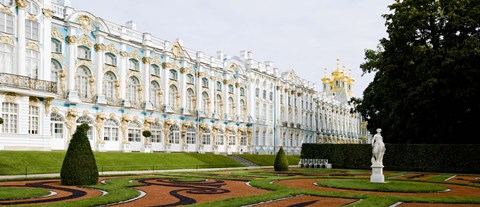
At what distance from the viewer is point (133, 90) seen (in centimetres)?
4844

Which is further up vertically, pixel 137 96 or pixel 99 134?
pixel 137 96

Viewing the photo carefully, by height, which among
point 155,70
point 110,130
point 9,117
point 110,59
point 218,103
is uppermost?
point 110,59

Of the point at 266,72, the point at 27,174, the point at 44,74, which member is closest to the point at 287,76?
the point at 266,72

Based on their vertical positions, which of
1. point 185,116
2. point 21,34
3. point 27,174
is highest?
point 21,34

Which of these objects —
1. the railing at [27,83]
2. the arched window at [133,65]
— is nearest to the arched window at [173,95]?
the arched window at [133,65]

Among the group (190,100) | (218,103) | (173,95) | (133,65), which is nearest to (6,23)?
(133,65)

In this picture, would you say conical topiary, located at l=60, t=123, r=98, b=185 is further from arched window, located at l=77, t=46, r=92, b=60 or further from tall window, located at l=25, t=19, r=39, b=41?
arched window, located at l=77, t=46, r=92, b=60

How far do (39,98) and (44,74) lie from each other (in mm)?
2000

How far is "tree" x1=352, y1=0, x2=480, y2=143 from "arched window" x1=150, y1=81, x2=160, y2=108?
891 inches

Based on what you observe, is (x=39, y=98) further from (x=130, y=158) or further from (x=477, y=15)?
(x=477, y=15)

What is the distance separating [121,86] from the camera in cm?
4591

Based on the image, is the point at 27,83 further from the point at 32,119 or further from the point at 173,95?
the point at 173,95

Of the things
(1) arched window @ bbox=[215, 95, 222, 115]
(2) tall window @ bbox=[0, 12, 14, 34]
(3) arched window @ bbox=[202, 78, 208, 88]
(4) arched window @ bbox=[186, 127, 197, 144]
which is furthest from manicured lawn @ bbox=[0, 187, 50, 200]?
(1) arched window @ bbox=[215, 95, 222, 115]

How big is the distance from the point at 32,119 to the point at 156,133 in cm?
1615
